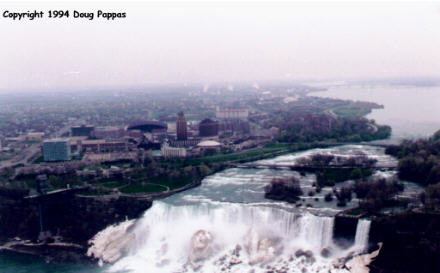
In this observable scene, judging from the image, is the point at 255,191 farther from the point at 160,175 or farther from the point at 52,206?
the point at 52,206

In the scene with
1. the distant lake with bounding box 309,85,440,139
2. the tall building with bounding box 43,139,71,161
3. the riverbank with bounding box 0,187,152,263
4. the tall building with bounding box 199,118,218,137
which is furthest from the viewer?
the tall building with bounding box 199,118,218,137

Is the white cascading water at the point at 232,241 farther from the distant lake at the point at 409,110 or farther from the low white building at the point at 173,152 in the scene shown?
the distant lake at the point at 409,110

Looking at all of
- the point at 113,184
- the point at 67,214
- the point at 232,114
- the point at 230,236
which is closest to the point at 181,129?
the point at 113,184

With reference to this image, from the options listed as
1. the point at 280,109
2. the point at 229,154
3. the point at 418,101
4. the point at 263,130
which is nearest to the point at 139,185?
the point at 229,154

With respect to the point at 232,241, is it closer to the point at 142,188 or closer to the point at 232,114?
the point at 142,188

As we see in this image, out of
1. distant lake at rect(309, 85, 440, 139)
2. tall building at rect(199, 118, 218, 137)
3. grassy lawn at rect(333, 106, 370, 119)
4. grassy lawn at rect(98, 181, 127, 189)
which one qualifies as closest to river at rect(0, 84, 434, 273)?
grassy lawn at rect(98, 181, 127, 189)

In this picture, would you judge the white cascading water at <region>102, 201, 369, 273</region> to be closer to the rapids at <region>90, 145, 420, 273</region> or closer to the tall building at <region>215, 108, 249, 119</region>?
the rapids at <region>90, 145, 420, 273</region>
